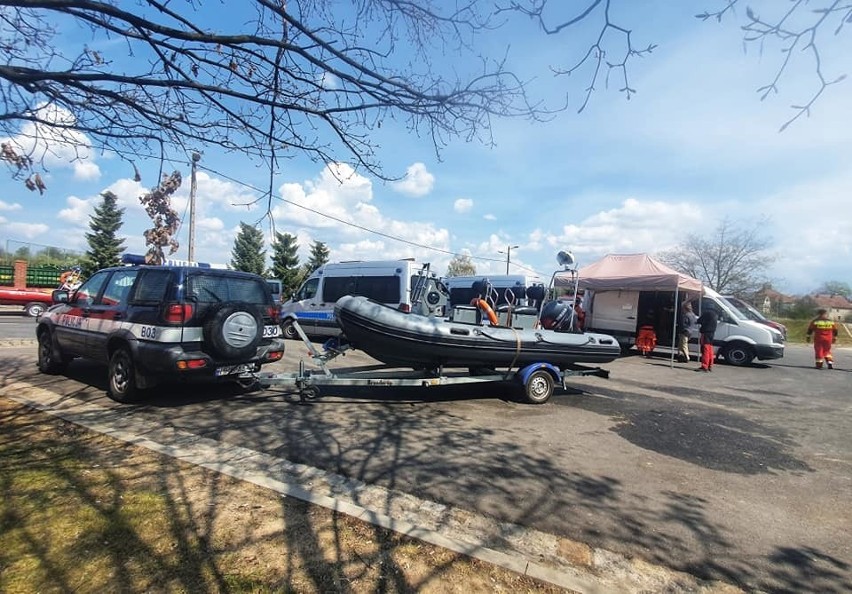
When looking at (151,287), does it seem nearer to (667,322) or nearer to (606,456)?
(606,456)

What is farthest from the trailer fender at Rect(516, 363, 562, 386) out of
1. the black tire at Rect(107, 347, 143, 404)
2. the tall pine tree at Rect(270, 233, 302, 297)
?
the tall pine tree at Rect(270, 233, 302, 297)

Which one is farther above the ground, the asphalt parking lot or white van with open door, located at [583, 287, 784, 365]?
white van with open door, located at [583, 287, 784, 365]

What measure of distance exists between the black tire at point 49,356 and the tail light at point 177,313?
3.13 meters

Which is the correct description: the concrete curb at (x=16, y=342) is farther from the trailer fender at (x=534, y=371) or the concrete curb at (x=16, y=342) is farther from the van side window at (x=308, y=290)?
the trailer fender at (x=534, y=371)

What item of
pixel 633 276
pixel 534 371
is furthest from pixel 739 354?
pixel 534 371

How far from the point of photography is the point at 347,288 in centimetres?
1277

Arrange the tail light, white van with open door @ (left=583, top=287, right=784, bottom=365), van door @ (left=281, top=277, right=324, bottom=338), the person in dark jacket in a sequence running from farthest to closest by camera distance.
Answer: van door @ (left=281, top=277, right=324, bottom=338) < white van with open door @ (left=583, top=287, right=784, bottom=365) < the person in dark jacket < the tail light

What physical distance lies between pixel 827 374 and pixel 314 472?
13.4m

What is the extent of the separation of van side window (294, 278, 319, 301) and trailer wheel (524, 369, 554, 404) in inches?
332

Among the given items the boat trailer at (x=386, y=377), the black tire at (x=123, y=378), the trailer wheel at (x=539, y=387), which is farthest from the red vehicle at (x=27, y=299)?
the trailer wheel at (x=539, y=387)

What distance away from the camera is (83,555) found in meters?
2.48

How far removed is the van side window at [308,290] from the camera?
44.7ft

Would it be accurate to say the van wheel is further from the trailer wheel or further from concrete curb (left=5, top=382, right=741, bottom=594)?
concrete curb (left=5, top=382, right=741, bottom=594)

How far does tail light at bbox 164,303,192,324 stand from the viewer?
17.7ft
